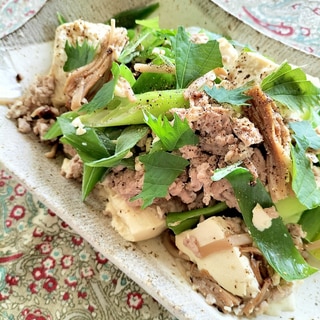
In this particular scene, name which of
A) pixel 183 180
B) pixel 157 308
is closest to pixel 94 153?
pixel 183 180

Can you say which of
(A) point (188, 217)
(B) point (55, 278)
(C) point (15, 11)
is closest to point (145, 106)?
(A) point (188, 217)

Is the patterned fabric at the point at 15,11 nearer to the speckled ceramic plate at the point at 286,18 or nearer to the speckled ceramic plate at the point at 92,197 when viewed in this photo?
the speckled ceramic plate at the point at 92,197

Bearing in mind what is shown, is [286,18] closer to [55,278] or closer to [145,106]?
[145,106]

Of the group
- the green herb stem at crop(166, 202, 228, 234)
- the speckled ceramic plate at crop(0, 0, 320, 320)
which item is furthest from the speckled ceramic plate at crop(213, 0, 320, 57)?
the green herb stem at crop(166, 202, 228, 234)

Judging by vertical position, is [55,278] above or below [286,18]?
below

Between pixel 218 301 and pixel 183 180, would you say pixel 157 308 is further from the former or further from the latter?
pixel 183 180

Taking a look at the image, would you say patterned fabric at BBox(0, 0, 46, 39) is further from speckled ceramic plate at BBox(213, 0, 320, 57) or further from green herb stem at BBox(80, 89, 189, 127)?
green herb stem at BBox(80, 89, 189, 127)
